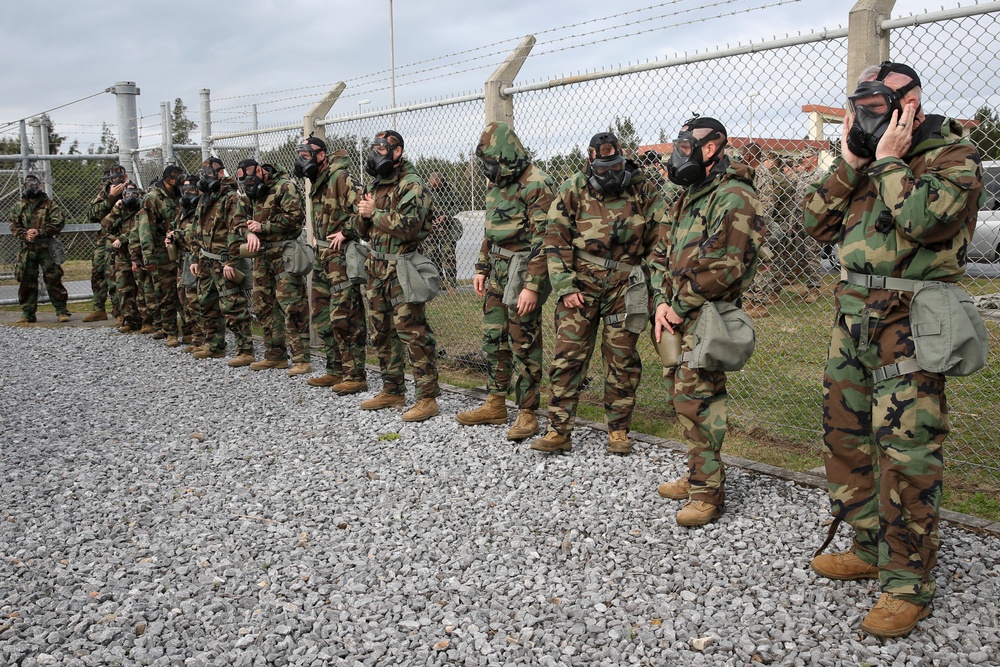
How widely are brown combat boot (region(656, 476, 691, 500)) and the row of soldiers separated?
0.04 feet

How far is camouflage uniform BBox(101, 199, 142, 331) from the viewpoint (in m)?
11.0

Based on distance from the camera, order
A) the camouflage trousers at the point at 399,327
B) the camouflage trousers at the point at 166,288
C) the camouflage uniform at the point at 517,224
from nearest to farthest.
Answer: the camouflage uniform at the point at 517,224
the camouflage trousers at the point at 399,327
the camouflage trousers at the point at 166,288

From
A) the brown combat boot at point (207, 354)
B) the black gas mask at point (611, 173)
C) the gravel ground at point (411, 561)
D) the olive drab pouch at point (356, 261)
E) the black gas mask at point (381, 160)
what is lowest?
the gravel ground at point (411, 561)

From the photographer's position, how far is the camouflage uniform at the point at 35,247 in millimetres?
11750

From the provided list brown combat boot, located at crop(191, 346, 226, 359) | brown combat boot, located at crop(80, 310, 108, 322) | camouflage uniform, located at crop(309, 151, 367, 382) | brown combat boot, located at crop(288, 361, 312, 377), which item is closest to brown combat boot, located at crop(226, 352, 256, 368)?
brown combat boot, located at crop(191, 346, 226, 359)

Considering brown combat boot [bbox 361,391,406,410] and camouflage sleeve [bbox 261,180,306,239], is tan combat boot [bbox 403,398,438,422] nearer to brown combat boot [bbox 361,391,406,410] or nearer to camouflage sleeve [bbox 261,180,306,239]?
brown combat boot [bbox 361,391,406,410]

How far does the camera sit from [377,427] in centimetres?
614

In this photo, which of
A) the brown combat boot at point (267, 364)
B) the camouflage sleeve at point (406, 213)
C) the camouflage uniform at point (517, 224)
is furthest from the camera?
the brown combat boot at point (267, 364)

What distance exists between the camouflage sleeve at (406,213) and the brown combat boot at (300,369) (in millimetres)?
2388

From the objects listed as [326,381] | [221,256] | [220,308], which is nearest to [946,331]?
[326,381]

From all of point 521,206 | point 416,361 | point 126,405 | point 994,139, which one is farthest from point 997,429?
point 126,405

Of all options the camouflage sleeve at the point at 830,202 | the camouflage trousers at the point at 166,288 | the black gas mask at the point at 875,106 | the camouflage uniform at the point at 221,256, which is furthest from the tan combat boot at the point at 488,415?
the camouflage trousers at the point at 166,288

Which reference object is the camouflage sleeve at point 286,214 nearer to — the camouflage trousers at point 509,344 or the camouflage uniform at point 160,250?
the camouflage uniform at point 160,250

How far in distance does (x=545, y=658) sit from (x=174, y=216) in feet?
28.5
